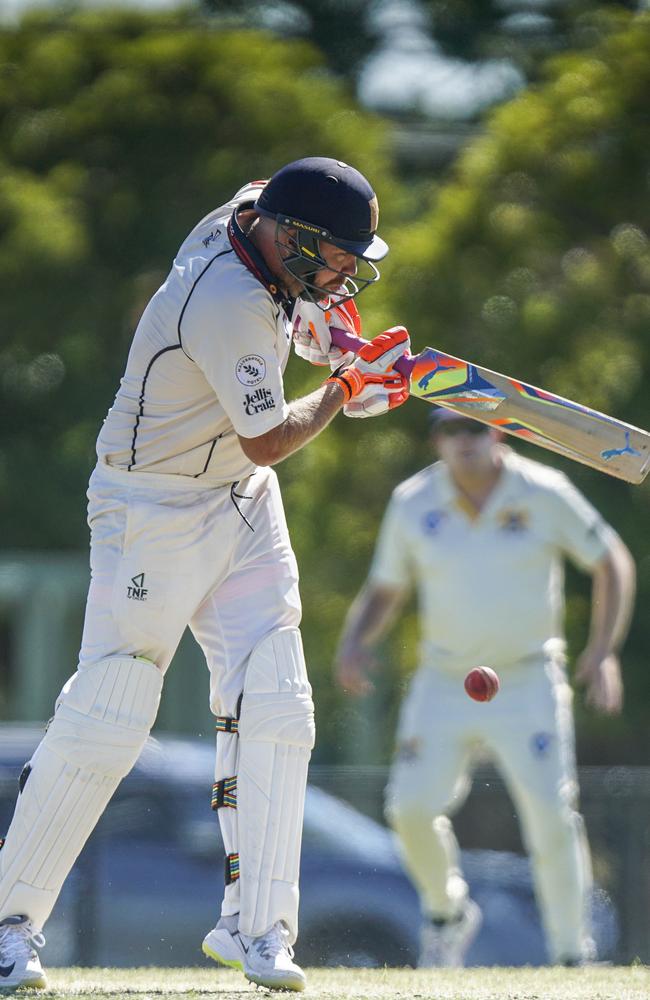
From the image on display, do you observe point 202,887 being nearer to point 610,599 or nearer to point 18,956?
point 610,599

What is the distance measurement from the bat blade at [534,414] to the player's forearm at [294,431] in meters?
0.35

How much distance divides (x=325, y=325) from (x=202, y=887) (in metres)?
3.32

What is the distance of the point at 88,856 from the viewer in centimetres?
757

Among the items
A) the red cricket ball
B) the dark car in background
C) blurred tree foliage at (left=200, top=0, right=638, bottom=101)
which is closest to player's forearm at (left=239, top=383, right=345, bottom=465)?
the red cricket ball

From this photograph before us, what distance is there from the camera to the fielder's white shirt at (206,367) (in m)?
4.39

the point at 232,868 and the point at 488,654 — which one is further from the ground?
the point at 232,868

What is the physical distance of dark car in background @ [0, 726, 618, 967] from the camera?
7.24 meters

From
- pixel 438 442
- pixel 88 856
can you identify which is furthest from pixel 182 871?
pixel 438 442

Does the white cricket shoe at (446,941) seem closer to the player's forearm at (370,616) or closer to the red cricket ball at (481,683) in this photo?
the red cricket ball at (481,683)

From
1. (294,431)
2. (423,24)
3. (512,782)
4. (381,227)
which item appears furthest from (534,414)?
(423,24)

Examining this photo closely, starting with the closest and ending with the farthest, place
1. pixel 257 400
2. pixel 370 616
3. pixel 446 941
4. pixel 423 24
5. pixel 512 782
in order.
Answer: pixel 257 400, pixel 446 941, pixel 512 782, pixel 370 616, pixel 423 24

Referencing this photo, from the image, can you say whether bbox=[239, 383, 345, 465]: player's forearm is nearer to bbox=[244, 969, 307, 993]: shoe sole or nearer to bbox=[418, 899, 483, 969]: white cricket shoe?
bbox=[244, 969, 307, 993]: shoe sole

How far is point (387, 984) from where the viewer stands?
518 centimetres

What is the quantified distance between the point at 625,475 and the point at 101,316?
7.49 metres
